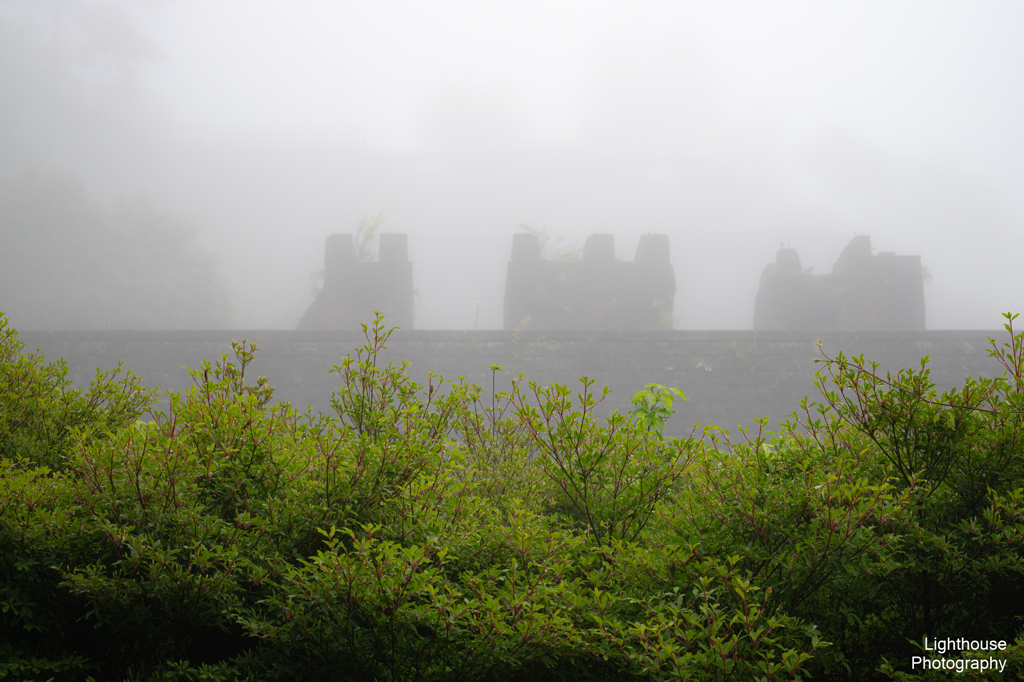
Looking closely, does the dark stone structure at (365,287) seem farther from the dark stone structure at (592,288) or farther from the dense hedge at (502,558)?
the dense hedge at (502,558)

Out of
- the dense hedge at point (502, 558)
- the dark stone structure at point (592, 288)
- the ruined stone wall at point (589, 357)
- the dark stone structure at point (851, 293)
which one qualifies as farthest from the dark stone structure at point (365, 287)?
the dense hedge at point (502, 558)

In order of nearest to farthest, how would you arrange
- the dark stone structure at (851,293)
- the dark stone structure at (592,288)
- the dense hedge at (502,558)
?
the dense hedge at (502,558) → the dark stone structure at (592,288) → the dark stone structure at (851,293)

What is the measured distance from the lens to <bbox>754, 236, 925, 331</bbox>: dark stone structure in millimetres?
19219

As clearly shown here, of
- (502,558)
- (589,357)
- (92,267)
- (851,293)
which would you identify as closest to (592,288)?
(589,357)

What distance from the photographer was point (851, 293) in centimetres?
1978

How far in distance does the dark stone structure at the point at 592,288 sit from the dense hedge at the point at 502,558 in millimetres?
16736

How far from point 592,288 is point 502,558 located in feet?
58.2

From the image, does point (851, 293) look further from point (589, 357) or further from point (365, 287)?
point (365, 287)

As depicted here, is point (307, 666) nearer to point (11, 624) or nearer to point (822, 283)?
point (11, 624)

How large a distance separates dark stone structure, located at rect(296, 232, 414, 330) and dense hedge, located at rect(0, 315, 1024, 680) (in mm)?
16587

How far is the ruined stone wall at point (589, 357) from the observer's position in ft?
38.7

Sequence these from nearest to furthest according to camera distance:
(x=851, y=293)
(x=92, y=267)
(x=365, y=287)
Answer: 1. (x=365, y=287)
2. (x=851, y=293)
3. (x=92, y=267)

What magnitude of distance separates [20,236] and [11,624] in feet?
131

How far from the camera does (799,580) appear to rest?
5.41ft
